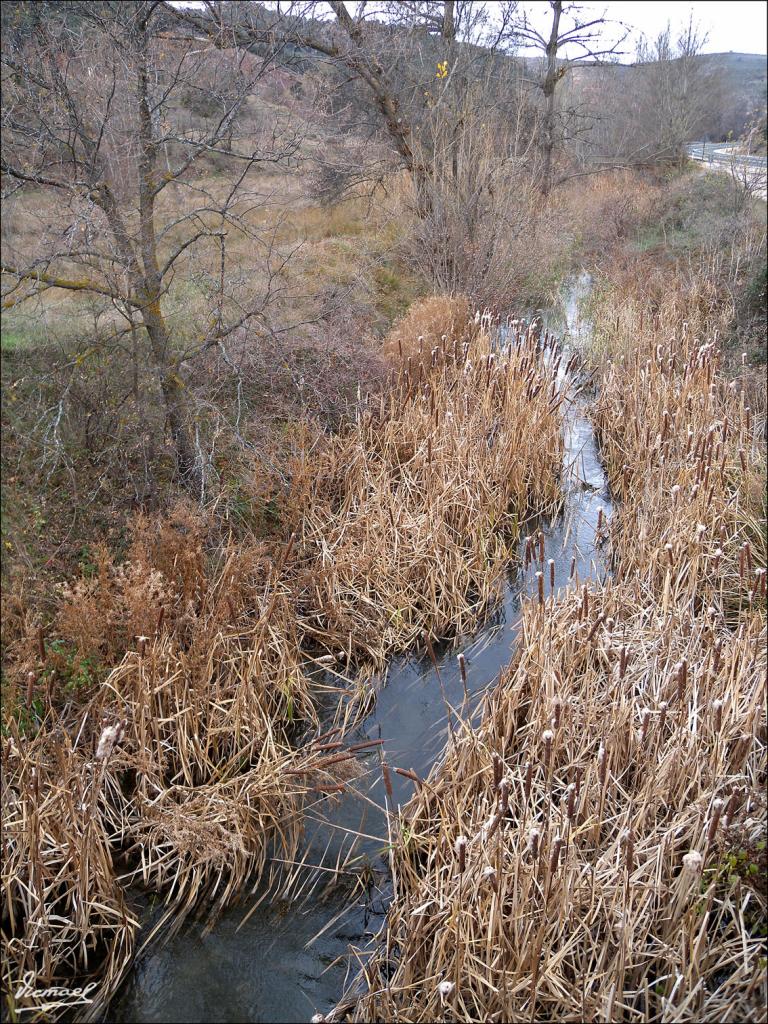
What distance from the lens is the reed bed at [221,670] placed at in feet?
9.49

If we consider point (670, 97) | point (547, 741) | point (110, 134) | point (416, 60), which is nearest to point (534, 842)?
point (547, 741)

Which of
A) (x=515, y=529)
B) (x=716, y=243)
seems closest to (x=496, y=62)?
(x=716, y=243)

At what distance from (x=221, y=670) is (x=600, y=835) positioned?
76.7 inches

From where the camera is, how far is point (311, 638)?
15.0 ft

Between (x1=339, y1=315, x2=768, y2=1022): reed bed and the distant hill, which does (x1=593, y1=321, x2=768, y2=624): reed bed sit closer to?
(x1=339, y1=315, x2=768, y2=1022): reed bed

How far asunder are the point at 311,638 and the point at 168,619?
907mm

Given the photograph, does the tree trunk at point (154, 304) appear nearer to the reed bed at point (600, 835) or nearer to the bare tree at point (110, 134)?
the bare tree at point (110, 134)

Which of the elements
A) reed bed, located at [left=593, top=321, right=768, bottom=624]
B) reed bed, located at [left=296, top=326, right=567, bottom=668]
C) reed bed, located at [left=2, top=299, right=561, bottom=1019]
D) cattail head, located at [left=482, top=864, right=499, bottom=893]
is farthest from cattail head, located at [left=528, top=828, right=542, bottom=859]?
reed bed, located at [left=296, top=326, right=567, bottom=668]

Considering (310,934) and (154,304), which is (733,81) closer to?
(154,304)

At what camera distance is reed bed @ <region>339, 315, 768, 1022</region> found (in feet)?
7.74

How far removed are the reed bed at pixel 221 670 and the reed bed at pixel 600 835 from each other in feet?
2.28

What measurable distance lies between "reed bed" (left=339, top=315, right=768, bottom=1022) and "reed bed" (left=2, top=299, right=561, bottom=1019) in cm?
69

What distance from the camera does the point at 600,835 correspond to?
9.12 feet

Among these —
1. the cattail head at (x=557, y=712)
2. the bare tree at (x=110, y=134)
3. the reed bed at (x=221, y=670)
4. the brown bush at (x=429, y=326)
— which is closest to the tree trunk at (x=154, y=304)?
the bare tree at (x=110, y=134)
